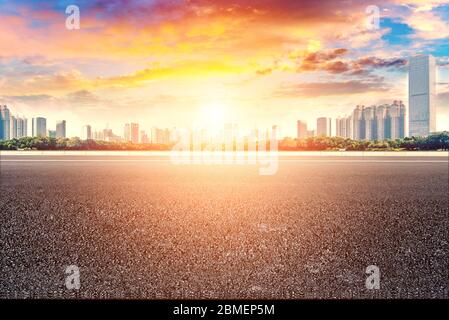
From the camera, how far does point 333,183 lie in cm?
1080

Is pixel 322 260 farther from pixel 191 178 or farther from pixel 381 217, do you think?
pixel 191 178

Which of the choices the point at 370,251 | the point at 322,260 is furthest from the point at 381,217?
the point at 322,260

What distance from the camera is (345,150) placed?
29.8 metres

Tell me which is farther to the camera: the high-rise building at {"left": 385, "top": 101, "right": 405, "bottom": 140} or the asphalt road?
the high-rise building at {"left": 385, "top": 101, "right": 405, "bottom": 140}

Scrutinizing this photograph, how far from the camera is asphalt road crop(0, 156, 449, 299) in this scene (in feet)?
12.9

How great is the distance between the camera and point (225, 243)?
5133 millimetres

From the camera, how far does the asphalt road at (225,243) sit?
3.94 metres

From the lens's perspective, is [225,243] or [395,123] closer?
[225,243]

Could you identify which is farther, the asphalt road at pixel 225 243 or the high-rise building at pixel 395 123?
Result: the high-rise building at pixel 395 123
